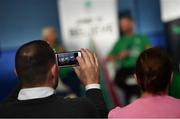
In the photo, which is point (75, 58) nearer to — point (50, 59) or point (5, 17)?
point (50, 59)

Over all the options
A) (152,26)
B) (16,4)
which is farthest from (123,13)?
(16,4)

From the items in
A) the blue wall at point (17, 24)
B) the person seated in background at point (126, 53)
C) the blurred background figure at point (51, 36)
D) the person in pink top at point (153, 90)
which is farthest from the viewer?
the blue wall at point (17, 24)

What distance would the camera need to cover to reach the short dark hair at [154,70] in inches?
73.9

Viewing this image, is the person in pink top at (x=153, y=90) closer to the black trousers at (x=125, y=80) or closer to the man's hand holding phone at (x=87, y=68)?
the man's hand holding phone at (x=87, y=68)

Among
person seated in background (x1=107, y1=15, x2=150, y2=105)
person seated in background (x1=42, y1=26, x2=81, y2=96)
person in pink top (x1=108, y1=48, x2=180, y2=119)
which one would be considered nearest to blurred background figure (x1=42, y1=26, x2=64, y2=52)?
person seated in background (x1=42, y1=26, x2=81, y2=96)

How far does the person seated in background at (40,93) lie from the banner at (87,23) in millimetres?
3842

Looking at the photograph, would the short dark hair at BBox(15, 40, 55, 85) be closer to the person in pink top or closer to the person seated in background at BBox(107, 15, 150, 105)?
the person in pink top

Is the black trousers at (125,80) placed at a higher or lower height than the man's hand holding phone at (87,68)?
lower

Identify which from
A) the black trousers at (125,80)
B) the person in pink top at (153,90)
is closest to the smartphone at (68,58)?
the person in pink top at (153,90)

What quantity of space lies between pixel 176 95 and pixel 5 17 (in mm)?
4076

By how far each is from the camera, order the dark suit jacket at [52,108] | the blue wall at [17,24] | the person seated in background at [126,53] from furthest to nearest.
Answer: the blue wall at [17,24] → the person seated in background at [126,53] → the dark suit jacket at [52,108]

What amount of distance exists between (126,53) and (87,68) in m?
3.78

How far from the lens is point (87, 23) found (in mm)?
5695

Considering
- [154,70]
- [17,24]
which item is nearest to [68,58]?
[154,70]
